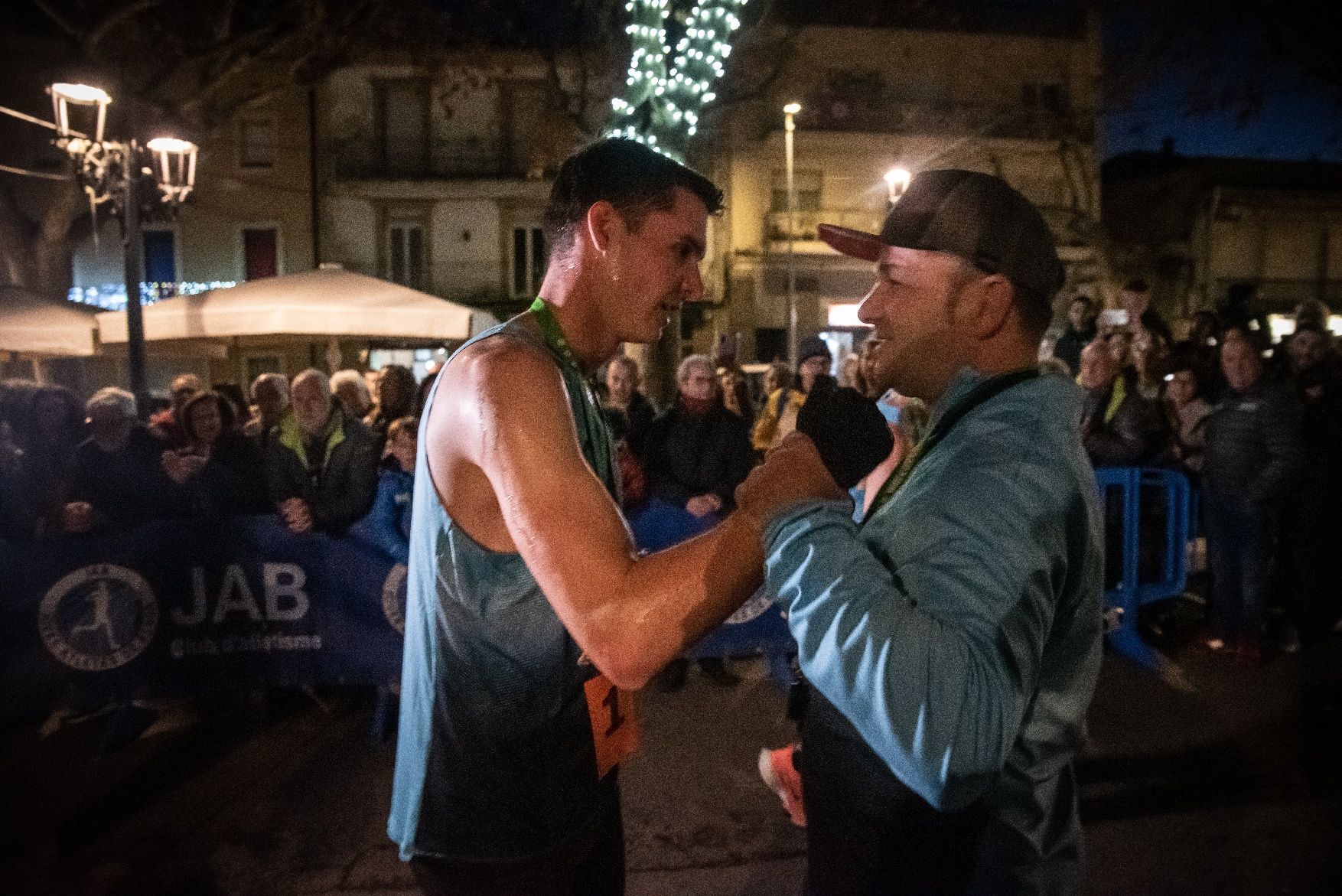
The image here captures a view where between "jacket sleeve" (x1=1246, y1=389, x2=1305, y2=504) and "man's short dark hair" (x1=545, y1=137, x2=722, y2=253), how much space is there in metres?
5.64

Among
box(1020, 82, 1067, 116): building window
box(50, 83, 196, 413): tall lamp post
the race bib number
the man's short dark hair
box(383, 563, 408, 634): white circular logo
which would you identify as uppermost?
box(1020, 82, 1067, 116): building window

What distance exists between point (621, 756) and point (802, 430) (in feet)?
2.99

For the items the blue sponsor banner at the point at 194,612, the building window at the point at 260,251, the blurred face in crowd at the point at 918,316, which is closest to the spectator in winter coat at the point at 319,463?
the blue sponsor banner at the point at 194,612

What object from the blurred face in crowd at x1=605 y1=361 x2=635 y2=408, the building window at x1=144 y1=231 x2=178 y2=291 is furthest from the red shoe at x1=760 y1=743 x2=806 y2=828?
the building window at x1=144 y1=231 x2=178 y2=291

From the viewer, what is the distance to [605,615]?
4.25 ft

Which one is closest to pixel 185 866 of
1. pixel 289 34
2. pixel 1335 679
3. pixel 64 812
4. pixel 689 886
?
pixel 64 812

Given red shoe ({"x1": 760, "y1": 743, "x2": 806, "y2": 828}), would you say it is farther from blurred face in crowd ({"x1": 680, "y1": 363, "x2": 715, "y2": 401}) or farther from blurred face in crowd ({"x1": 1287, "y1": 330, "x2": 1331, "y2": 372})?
blurred face in crowd ({"x1": 1287, "y1": 330, "x2": 1331, "y2": 372})

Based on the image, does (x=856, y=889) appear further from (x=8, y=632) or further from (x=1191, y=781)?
(x=8, y=632)

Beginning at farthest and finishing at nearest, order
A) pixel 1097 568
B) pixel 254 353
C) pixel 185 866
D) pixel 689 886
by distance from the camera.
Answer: pixel 254 353 → pixel 185 866 → pixel 689 886 → pixel 1097 568

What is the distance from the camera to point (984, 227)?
1431mm

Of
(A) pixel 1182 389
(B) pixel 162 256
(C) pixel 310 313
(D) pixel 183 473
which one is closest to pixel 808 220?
(B) pixel 162 256

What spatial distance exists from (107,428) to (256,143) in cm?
2506

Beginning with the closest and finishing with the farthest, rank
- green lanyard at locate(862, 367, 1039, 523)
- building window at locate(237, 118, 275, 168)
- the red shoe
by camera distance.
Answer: green lanyard at locate(862, 367, 1039, 523) → the red shoe → building window at locate(237, 118, 275, 168)

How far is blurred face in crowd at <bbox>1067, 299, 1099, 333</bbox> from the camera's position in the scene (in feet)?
28.2
